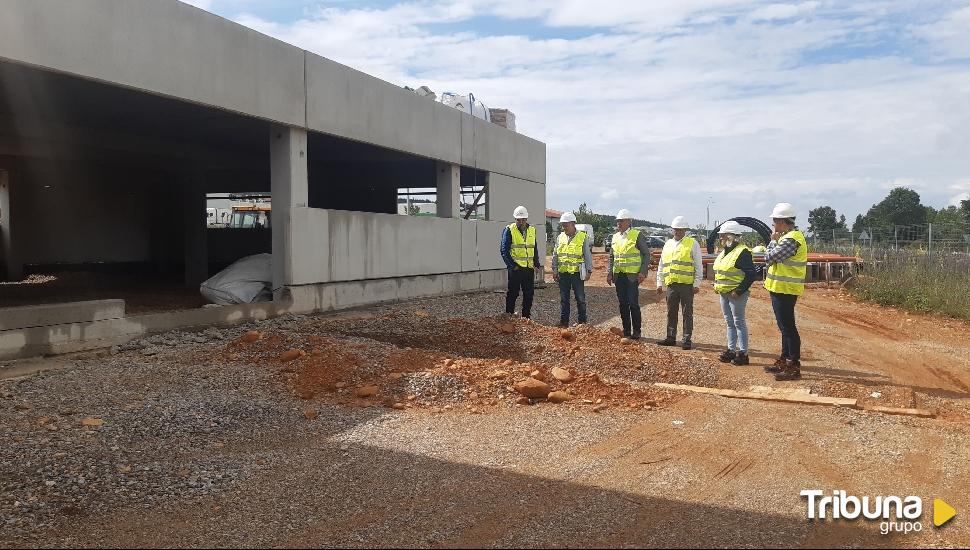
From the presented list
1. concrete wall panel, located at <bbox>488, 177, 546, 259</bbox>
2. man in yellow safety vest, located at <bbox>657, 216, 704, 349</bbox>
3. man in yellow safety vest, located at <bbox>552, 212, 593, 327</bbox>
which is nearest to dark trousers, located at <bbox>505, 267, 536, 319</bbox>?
man in yellow safety vest, located at <bbox>552, 212, 593, 327</bbox>

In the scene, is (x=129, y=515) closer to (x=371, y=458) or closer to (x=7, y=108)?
(x=371, y=458)

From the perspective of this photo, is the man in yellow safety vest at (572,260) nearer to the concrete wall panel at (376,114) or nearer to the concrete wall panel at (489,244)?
the concrete wall panel at (376,114)

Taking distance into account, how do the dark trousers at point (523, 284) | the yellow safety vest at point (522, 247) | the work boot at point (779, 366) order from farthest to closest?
the dark trousers at point (523, 284) → the yellow safety vest at point (522, 247) → the work boot at point (779, 366)

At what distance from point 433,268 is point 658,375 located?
8.39 meters

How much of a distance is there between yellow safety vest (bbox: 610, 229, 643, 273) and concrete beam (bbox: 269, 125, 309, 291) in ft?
→ 15.9

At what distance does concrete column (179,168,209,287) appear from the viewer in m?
18.1

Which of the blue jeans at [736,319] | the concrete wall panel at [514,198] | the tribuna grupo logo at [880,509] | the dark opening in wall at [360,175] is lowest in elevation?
the tribuna grupo logo at [880,509]

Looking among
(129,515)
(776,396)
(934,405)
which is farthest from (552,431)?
(934,405)

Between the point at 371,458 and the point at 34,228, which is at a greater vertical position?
the point at 34,228

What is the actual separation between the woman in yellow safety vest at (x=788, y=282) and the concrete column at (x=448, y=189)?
9.55 meters

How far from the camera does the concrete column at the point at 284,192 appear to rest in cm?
1142

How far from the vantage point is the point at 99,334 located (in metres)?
8.60

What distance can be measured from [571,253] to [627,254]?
2.92 feet

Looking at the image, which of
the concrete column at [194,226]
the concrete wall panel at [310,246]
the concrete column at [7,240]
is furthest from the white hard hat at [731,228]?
the concrete column at [7,240]
